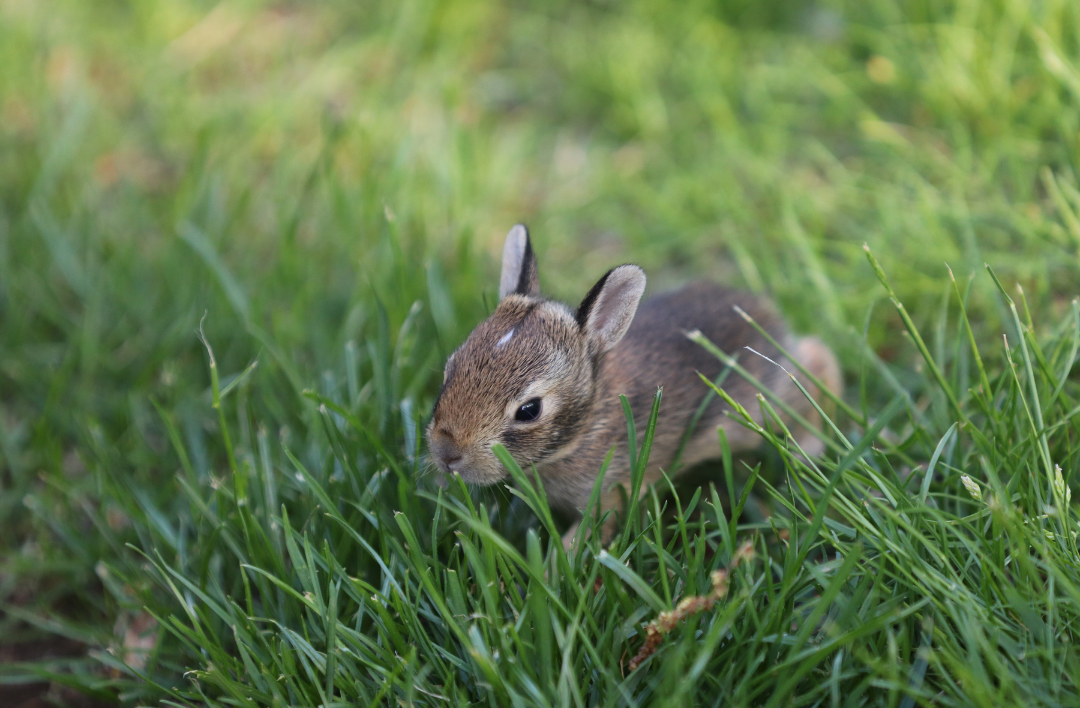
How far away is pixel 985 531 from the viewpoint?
282 centimetres

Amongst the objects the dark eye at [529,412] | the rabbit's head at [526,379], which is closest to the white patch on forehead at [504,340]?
the rabbit's head at [526,379]

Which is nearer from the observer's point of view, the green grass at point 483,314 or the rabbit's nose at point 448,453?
the green grass at point 483,314

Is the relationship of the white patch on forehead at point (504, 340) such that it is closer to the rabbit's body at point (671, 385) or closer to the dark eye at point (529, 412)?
the dark eye at point (529, 412)

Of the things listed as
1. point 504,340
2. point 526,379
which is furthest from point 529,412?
point 504,340

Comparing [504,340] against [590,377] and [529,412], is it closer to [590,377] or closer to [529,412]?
[529,412]

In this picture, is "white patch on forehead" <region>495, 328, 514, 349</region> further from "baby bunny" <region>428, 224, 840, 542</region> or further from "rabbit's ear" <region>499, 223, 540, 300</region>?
"rabbit's ear" <region>499, 223, 540, 300</region>

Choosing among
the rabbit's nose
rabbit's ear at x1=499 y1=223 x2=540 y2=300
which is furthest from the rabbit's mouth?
rabbit's ear at x1=499 y1=223 x2=540 y2=300

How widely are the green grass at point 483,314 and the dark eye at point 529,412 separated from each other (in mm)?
311

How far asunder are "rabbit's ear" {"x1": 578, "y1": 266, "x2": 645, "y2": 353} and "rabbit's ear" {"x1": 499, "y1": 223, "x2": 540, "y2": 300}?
405mm

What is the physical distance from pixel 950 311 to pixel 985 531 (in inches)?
77.6

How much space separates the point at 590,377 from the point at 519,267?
2.08 ft

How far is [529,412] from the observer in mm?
3250

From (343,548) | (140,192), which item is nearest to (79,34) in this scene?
(140,192)

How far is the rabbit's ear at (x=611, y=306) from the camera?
3266 millimetres
